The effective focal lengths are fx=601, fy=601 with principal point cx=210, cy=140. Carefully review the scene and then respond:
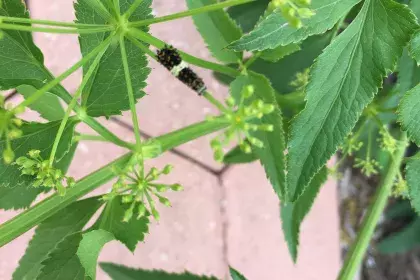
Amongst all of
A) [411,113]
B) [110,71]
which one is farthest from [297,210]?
[110,71]

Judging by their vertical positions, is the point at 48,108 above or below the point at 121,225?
above

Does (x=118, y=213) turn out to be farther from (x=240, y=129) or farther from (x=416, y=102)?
(x=416, y=102)

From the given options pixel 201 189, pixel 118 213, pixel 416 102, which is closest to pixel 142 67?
pixel 118 213

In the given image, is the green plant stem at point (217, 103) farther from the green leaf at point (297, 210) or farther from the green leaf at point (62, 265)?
the green leaf at point (297, 210)

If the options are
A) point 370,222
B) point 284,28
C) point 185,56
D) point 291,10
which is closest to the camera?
point 291,10

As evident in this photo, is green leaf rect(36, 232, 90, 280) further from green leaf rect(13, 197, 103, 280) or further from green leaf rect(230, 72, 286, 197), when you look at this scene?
green leaf rect(230, 72, 286, 197)

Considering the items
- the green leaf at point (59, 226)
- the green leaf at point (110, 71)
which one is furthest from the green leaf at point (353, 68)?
the green leaf at point (59, 226)

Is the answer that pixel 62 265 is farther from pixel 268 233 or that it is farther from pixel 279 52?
pixel 268 233

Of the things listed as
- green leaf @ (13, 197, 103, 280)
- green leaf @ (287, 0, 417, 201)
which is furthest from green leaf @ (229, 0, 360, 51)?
green leaf @ (13, 197, 103, 280)
